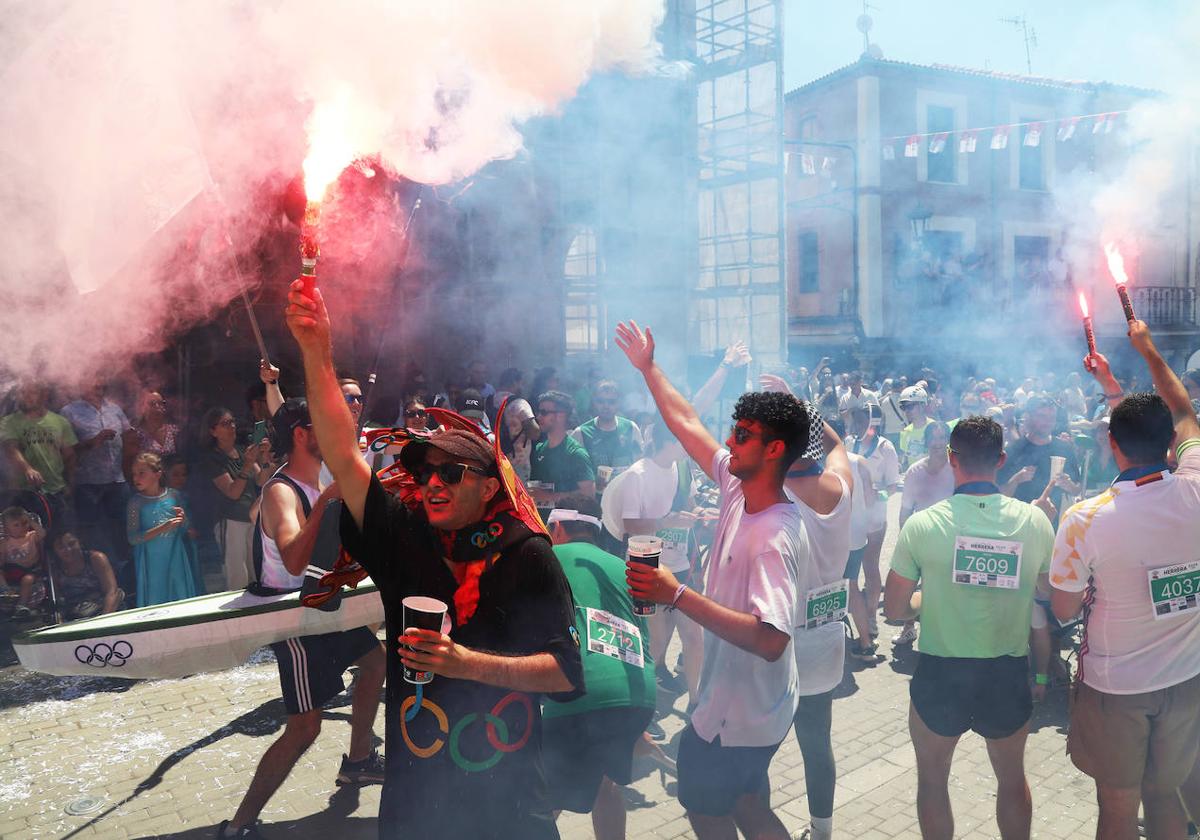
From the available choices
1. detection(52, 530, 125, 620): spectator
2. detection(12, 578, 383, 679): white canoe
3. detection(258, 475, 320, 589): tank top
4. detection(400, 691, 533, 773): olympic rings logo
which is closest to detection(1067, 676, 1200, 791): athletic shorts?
detection(400, 691, 533, 773): olympic rings logo

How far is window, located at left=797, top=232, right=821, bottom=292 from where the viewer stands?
1060 inches

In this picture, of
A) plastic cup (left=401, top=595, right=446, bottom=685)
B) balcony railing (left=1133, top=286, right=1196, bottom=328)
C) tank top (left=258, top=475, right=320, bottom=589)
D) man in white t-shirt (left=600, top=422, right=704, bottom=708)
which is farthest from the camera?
balcony railing (left=1133, top=286, right=1196, bottom=328)

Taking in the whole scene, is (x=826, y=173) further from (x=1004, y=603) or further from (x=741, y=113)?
(x=1004, y=603)

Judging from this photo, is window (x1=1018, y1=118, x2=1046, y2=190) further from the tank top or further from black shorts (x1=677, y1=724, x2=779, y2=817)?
black shorts (x1=677, y1=724, x2=779, y2=817)

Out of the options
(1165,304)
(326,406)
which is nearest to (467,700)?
(326,406)

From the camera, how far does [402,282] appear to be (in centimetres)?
1375

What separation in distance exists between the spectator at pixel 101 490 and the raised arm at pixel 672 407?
5583mm

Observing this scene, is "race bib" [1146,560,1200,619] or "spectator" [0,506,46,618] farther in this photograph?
"spectator" [0,506,46,618]

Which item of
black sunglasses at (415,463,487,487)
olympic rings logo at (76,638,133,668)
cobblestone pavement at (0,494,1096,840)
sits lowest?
cobblestone pavement at (0,494,1096,840)

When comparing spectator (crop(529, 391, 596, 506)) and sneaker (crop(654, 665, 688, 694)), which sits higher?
spectator (crop(529, 391, 596, 506))

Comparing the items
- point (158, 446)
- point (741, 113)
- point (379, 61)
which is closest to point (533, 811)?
point (379, 61)

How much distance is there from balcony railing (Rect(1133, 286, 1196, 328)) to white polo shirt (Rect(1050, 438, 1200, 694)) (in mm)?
27223

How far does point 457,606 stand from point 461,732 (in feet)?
1.08

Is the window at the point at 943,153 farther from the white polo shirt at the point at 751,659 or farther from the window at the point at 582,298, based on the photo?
the white polo shirt at the point at 751,659
